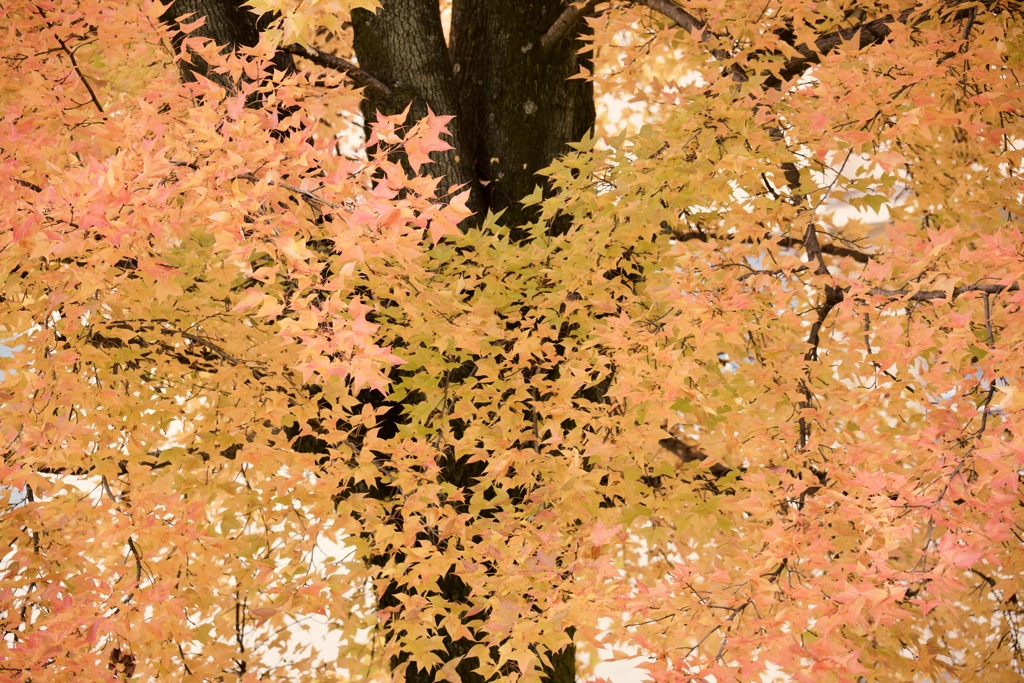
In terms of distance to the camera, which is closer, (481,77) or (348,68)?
(348,68)

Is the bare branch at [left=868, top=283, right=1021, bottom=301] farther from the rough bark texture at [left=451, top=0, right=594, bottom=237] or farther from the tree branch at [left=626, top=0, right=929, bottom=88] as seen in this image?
the rough bark texture at [left=451, top=0, right=594, bottom=237]

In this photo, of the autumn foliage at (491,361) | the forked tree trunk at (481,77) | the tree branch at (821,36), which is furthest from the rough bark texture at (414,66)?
the tree branch at (821,36)

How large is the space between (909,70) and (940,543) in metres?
1.79

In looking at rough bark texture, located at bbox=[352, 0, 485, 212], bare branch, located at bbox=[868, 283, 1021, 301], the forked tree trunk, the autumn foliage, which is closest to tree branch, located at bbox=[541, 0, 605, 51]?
the forked tree trunk

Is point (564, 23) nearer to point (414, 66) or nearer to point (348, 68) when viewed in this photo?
point (414, 66)

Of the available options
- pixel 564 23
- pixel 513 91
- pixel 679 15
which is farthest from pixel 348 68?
pixel 679 15

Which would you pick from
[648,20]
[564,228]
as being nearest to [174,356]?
[564,228]

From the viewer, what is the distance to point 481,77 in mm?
4711

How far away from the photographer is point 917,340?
3.18 metres

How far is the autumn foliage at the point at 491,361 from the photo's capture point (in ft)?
8.51

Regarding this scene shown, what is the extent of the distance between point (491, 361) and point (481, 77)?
184 centimetres

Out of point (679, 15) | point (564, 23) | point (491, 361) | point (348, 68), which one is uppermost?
point (679, 15)

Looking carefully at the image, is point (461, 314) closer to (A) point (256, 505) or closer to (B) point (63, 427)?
(A) point (256, 505)

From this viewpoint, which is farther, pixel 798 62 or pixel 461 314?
pixel 798 62
